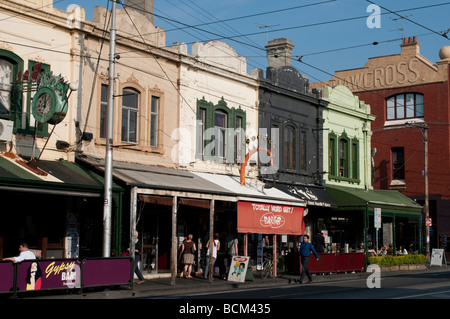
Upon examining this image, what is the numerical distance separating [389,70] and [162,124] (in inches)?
1177

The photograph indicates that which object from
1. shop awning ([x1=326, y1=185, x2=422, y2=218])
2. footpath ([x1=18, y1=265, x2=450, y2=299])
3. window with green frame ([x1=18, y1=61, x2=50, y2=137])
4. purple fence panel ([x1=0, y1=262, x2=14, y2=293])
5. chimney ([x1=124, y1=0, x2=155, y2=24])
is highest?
chimney ([x1=124, y1=0, x2=155, y2=24])

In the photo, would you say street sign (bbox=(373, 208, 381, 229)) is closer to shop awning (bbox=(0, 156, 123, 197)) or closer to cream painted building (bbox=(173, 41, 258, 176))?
cream painted building (bbox=(173, 41, 258, 176))

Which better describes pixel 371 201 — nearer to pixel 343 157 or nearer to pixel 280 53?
pixel 343 157

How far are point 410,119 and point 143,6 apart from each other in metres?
29.7

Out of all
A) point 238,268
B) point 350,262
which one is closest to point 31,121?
point 238,268

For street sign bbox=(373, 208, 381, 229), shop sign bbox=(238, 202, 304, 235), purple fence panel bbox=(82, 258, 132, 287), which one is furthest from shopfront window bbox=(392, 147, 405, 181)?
purple fence panel bbox=(82, 258, 132, 287)

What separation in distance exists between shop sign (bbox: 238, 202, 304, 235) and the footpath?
6.27 ft

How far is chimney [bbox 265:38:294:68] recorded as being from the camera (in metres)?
33.7

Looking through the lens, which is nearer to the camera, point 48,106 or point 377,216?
point 48,106

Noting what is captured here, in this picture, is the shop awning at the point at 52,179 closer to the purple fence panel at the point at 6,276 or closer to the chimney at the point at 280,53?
the purple fence panel at the point at 6,276

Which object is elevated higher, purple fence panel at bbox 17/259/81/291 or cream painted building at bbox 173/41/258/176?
cream painted building at bbox 173/41/258/176

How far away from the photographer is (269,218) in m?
26.4

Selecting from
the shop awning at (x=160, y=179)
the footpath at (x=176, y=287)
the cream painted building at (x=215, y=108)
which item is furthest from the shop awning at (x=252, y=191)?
the footpath at (x=176, y=287)

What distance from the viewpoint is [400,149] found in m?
50.6
